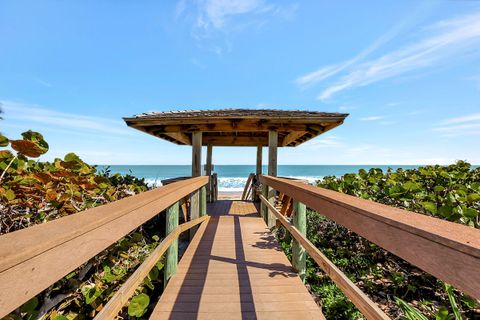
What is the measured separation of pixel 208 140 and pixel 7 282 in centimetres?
913

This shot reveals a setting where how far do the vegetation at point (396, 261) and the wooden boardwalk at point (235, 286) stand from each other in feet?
2.00

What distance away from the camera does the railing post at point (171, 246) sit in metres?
2.46

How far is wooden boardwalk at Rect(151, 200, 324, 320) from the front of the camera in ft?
6.73

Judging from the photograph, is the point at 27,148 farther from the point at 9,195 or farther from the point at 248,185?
the point at 248,185

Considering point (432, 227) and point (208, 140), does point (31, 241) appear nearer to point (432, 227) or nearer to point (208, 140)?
point (432, 227)

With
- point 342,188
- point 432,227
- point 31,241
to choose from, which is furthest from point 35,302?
point 342,188

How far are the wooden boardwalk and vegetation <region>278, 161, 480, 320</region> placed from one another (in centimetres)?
61

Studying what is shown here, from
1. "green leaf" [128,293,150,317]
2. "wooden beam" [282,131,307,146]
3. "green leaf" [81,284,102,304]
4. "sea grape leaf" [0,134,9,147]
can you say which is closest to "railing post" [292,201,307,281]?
"green leaf" [128,293,150,317]

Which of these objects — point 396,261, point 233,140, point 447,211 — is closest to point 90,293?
point 447,211

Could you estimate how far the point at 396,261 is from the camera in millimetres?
3598

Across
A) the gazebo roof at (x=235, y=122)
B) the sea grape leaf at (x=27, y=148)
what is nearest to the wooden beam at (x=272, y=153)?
the gazebo roof at (x=235, y=122)

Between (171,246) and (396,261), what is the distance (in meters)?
3.22

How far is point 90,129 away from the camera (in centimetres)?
3102

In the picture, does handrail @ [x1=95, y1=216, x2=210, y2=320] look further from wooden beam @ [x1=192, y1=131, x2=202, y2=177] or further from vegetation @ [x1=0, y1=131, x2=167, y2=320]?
wooden beam @ [x1=192, y1=131, x2=202, y2=177]
